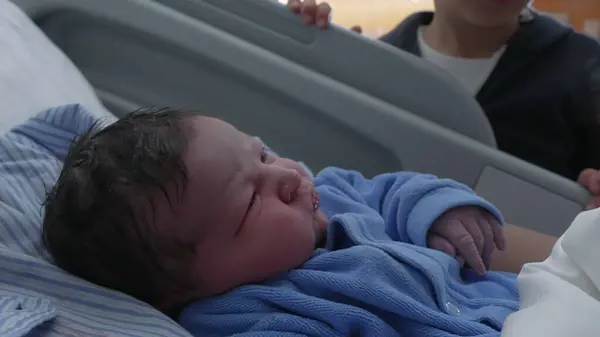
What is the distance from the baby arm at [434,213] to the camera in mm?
694

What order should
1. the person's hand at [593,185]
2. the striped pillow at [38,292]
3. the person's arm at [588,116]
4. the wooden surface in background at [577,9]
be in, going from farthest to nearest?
the wooden surface in background at [577,9]
the person's arm at [588,116]
the person's hand at [593,185]
the striped pillow at [38,292]

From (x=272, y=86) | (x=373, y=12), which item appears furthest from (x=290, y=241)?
(x=373, y=12)

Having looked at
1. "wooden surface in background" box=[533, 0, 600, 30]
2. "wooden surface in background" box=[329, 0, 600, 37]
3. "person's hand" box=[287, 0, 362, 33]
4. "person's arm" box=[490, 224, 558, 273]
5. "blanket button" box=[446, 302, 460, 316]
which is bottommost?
"wooden surface in background" box=[329, 0, 600, 37]

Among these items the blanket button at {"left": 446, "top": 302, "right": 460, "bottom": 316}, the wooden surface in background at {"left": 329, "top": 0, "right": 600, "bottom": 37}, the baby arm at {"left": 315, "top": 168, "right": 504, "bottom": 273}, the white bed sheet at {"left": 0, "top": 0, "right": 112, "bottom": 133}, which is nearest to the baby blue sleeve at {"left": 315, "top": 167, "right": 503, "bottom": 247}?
the baby arm at {"left": 315, "top": 168, "right": 504, "bottom": 273}

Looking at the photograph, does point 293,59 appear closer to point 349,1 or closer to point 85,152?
point 85,152

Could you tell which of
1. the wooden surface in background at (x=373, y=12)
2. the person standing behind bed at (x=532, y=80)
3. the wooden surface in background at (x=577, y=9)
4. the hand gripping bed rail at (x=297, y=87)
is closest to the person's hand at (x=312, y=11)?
the hand gripping bed rail at (x=297, y=87)

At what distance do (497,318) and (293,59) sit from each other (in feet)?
1.86

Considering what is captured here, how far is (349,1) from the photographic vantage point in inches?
85.0

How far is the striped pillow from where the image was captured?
0.54m

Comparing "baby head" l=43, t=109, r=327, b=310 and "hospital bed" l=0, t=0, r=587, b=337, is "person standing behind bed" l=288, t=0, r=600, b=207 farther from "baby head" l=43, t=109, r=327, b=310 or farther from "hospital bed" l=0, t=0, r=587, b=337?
"baby head" l=43, t=109, r=327, b=310

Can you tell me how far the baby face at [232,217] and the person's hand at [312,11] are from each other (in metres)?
0.41

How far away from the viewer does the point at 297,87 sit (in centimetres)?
99

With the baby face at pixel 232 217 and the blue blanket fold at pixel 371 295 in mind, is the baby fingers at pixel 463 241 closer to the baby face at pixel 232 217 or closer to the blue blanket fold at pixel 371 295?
the blue blanket fold at pixel 371 295

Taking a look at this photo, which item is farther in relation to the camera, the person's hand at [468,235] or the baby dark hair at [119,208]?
the person's hand at [468,235]
